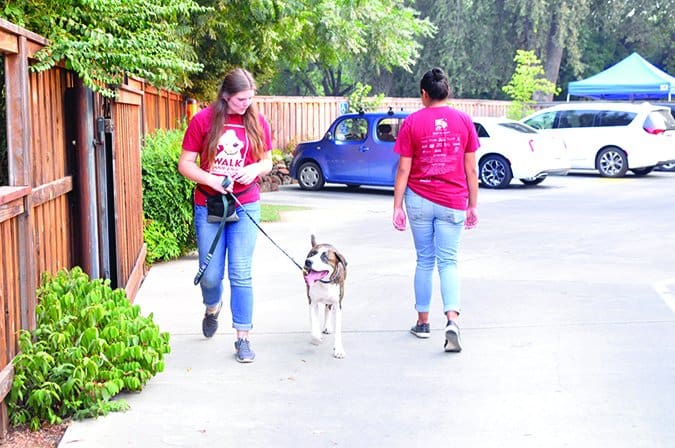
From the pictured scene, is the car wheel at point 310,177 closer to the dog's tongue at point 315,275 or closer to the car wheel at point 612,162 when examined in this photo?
the car wheel at point 612,162

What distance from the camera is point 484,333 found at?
7074 mm

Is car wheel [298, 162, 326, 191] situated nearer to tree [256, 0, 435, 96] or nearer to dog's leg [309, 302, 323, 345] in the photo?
tree [256, 0, 435, 96]

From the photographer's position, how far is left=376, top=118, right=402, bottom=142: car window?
19.0 meters

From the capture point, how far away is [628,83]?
32844mm

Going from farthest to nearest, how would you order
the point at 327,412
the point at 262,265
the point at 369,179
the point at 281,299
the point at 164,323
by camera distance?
the point at 369,179, the point at 262,265, the point at 281,299, the point at 164,323, the point at 327,412

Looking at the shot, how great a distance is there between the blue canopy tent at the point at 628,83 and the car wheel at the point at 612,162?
32.3ft

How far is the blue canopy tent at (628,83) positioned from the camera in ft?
107

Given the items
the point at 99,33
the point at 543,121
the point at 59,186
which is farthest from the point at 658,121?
the point at 59,186

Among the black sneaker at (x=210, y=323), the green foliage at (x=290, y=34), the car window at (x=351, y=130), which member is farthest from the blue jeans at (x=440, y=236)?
the car window at (x=351, y=130)

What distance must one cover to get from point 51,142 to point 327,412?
89.8 inches

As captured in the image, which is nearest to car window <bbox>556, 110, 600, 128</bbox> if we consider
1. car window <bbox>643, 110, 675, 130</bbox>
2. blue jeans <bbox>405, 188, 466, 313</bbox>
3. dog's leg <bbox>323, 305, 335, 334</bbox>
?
car window <bbox>643, 110, 675, 130</bbox>

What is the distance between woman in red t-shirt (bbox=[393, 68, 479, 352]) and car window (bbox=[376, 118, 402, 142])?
1238cm

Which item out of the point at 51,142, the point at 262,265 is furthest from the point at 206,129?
the point at 262,265

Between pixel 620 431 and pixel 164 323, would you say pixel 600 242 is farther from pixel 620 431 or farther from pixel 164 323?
pixel 620 431
